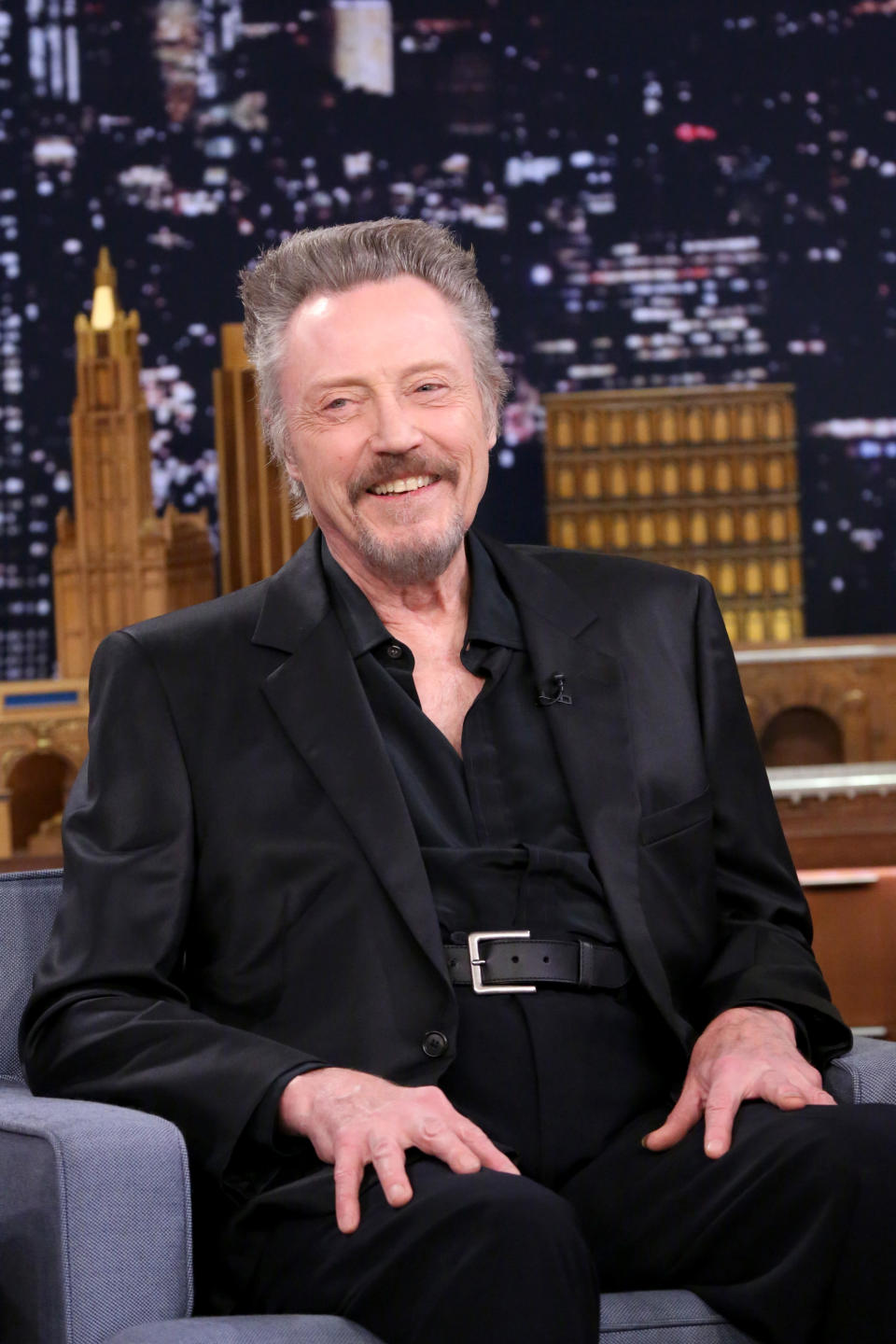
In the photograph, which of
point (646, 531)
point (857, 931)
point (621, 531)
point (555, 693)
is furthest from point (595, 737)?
point (646, 531)

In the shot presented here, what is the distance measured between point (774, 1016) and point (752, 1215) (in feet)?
0.87

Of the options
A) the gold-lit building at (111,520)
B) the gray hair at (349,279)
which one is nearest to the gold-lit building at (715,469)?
the gold-lit building at (111,520)

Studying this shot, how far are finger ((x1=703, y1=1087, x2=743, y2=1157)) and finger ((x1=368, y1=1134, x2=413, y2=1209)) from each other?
0.30 metres

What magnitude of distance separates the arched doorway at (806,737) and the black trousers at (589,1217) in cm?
495

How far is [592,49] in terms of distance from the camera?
6414 millimetres

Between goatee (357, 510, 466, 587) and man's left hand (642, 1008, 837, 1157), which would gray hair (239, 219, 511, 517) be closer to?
goatee (357, 510, 466, 587)

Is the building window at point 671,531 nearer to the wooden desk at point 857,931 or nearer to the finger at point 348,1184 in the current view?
the wooden desk at point 857,931

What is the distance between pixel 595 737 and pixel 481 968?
0.98 feet

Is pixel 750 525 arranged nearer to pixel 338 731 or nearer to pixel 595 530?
pixel 595 530

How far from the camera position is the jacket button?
5.06 feet

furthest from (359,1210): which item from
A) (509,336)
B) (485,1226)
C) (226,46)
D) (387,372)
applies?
(226,46)

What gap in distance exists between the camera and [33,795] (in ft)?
20.5

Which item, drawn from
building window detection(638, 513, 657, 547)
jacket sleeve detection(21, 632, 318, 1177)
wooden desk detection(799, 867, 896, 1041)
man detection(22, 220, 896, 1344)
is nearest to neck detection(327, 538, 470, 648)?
man detection(22, 220, 896, 1344)

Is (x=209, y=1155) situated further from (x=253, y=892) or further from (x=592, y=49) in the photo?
(x=592, y=49)
